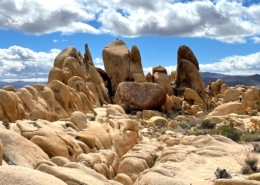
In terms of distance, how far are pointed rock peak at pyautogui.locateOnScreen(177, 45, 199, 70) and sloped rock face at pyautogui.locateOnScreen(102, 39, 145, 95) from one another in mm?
7496

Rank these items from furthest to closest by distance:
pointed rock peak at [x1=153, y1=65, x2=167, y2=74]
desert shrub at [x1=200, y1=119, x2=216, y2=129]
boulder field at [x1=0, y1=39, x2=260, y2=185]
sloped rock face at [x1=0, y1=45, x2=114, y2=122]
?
pointed rock peak at [x1=153, y1=65, x2=167, y2=74]
desert shrub at [x1=200, y1=119, x2=216, y2=129]
sloped rock face at [x1=0, y1=45, x2=114, y2=122]
boulder field at [x1=0, y1=39, x2=260, y2=185]

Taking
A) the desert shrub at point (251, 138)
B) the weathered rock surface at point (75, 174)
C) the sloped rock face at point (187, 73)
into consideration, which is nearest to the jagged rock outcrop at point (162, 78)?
the sloped rock face at point (187, 73)

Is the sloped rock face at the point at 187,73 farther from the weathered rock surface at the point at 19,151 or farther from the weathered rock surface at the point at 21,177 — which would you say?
the weathered rock surface at the point at 21,177

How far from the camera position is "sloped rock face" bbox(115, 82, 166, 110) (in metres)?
41.2

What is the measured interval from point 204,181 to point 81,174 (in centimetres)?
413

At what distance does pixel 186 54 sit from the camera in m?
54.3

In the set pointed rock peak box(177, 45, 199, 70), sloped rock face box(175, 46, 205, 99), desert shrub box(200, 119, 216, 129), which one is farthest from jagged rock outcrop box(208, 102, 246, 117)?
pointed rock peak box(177, 45, 199, 70)

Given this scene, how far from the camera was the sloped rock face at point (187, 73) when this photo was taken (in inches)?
2032

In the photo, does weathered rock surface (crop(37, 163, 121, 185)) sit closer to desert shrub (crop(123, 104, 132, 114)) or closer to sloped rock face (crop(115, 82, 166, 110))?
desert shrub (crop(123, 104, 132, 114))

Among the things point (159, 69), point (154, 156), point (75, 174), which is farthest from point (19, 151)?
point (159, 69)

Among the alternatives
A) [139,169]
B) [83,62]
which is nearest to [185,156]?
[139,169]

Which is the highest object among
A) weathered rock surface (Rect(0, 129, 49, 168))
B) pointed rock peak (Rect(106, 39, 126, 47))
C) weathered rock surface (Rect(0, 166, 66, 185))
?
pointed rock peak (Rect(106, 39, 126, 47))

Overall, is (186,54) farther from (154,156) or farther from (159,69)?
(154,156)

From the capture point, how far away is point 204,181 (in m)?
10.3
